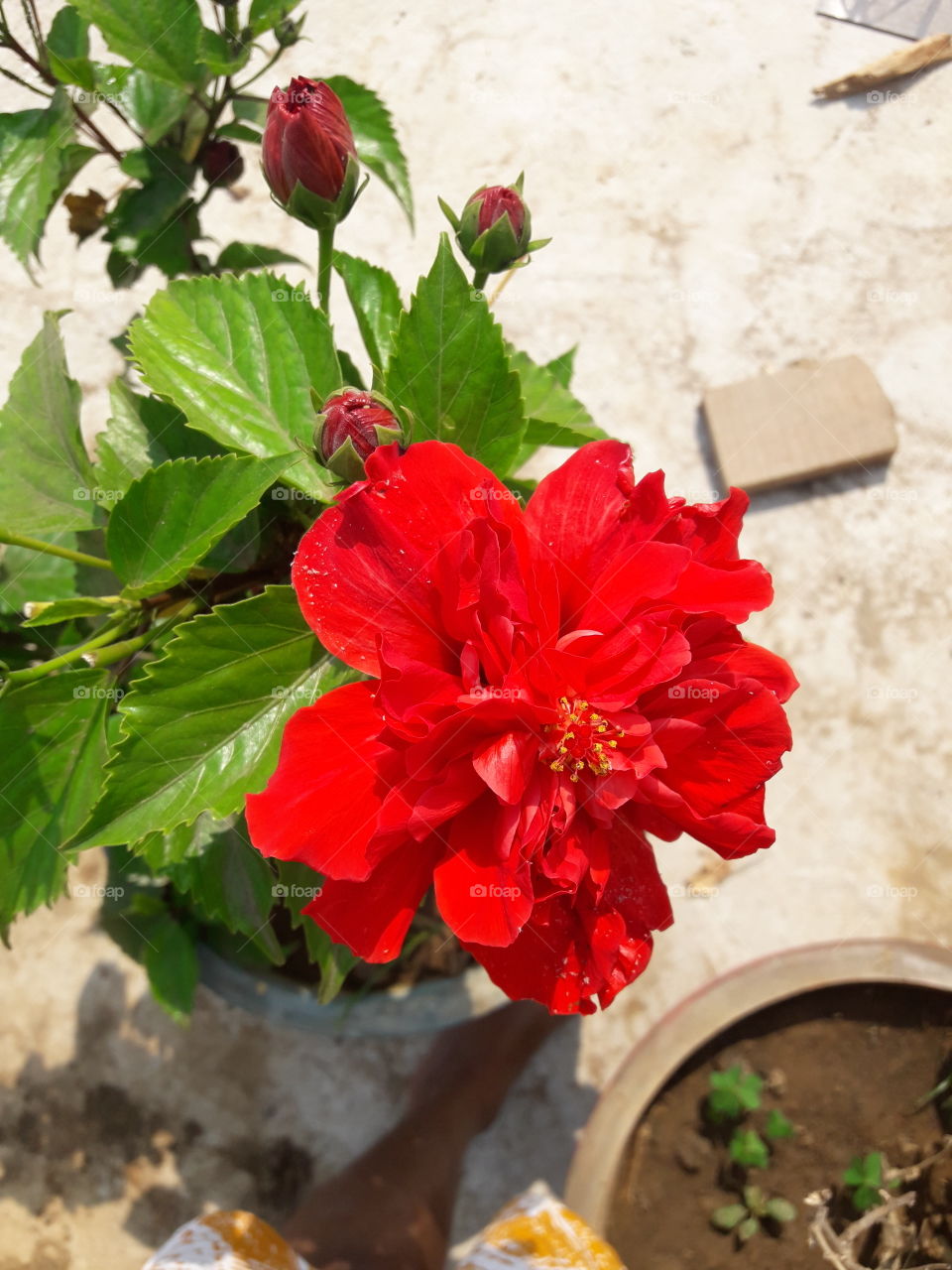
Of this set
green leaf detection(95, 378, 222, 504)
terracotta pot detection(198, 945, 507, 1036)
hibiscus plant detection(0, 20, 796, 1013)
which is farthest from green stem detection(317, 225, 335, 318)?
terracotta pot detection(198, 945, 507, 1036)

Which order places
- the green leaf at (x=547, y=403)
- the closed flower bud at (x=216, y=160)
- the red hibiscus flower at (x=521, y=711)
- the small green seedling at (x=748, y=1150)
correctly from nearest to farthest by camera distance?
the red hibiscus flower at (x=521, y=711)
the green leaf at (x=547, y=403)
the closed flower bud at (x=216, y=160)
the small green seedling at (x=748, y=1150)

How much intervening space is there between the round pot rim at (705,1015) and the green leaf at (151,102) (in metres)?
0.76

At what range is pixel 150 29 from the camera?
600 mm

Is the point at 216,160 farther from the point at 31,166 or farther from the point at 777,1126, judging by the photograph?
the point at 777,1126

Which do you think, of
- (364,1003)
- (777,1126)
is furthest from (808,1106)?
(364,1003)

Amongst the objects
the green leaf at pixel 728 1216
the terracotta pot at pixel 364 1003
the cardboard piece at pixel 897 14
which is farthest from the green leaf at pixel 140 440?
the cardboard piece at pixel 897 14

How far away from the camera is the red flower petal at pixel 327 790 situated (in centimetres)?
40

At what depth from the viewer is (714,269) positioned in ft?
4.17

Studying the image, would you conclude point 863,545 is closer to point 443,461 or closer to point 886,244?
point 886,244

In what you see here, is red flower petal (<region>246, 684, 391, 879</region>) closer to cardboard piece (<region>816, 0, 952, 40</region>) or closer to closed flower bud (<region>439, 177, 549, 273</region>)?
closed flower bud (<region>439, 177, 549, 273</region>)

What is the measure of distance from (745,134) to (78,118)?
98 cm

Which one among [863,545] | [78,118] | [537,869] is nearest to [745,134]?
[863,545]

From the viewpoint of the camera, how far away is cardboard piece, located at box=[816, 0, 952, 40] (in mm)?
1389

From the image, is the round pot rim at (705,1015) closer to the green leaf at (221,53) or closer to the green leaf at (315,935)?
the green leaf at (315,935)
